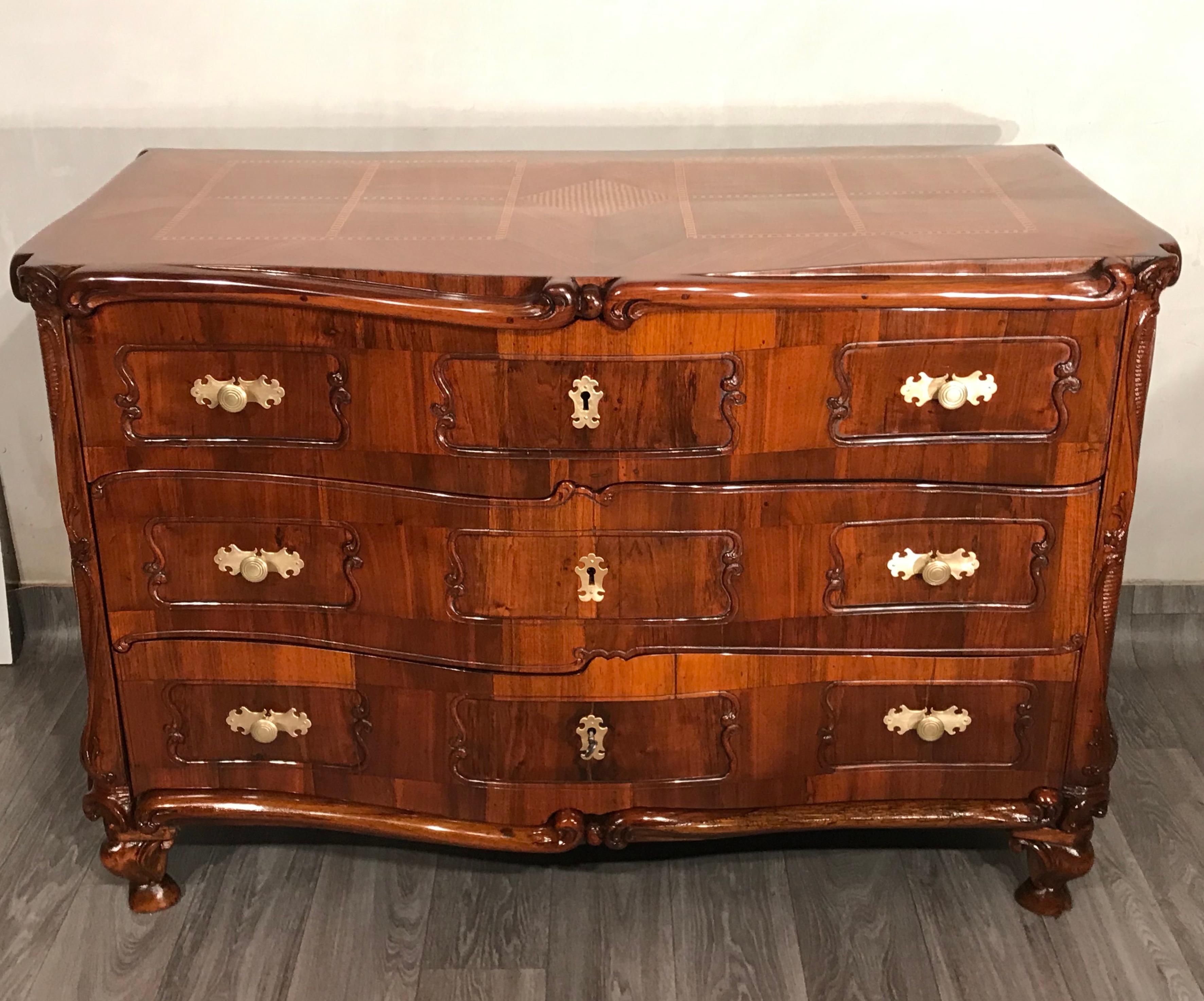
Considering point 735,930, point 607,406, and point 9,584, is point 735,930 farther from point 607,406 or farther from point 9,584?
point 9,584

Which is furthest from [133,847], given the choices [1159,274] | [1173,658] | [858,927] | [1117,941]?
[1173,658]

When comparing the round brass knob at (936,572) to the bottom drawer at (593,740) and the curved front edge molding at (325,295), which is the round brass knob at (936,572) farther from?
the curved front edge molding at (325,295)

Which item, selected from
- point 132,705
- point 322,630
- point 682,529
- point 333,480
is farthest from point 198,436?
point 682,529

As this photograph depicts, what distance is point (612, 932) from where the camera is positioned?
1.89 metres

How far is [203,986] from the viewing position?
1811mm

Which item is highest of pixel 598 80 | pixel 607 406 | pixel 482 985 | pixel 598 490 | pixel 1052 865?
pixel 598 80

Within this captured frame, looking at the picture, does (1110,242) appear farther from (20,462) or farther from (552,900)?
(20,462)

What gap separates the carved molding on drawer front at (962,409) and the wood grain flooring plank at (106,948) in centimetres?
118

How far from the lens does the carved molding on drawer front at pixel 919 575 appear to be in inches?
64.4

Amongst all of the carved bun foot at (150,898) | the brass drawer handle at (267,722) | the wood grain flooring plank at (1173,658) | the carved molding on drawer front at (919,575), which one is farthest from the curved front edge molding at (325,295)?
the wood grain flooring plank at (1173,658)

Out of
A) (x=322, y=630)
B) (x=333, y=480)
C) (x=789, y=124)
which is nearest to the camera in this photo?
(x=333, y=480)

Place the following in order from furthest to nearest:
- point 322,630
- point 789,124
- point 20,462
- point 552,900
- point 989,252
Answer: point 20,462
point 789,124
point 552,900
point 322,630
point 989,252

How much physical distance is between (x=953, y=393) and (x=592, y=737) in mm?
645

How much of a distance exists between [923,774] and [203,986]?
1.03 m
